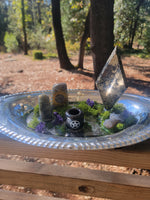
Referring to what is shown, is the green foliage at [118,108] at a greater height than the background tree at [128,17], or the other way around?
the background tree at [128,17]

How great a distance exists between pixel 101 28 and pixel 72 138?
1900 millimetres

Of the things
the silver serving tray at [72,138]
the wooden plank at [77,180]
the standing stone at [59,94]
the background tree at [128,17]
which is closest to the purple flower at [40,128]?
the silver serving tray at [72,138]

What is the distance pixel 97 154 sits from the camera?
89 cm

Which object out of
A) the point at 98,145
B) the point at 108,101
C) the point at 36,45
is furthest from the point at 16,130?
the point at 36,45

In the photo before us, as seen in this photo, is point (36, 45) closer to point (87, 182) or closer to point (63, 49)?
Answer: point (63, 49)

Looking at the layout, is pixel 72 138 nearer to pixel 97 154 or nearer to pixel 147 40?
pixel 97 154

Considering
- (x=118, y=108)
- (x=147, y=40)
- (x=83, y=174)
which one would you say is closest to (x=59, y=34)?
(x=147, y=40)

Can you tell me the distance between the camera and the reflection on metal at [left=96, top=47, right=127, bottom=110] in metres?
1.15

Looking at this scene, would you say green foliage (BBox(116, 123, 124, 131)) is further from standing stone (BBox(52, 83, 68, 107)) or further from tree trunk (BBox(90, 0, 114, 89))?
tree trunk (BBox(90, 0, 114, 89))

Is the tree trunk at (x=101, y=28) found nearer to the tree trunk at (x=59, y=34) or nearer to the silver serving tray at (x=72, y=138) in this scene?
the silver serving tray at (x=72, y=138)

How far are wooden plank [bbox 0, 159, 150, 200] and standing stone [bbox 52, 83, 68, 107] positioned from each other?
52cm

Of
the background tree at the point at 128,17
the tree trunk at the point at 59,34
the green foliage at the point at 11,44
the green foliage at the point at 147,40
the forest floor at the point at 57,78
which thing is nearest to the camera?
the forest floor at the point at 57,78

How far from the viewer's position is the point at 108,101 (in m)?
1.22

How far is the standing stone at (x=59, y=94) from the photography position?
131cm
